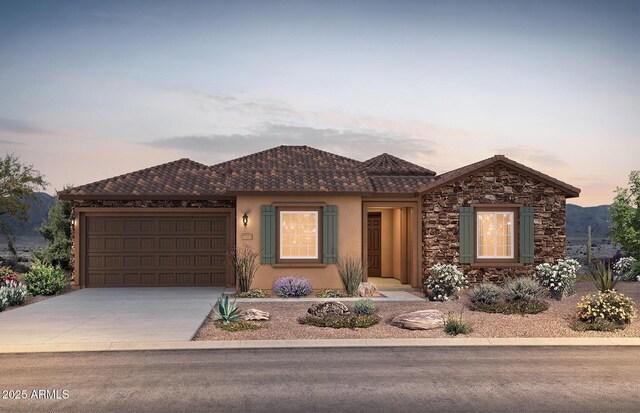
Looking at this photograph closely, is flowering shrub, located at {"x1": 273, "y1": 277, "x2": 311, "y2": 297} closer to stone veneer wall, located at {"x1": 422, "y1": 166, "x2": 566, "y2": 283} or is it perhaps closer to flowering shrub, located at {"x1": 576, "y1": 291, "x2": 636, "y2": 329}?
stone veneer wall, located at {"x1": 422, "y1": 166, "x2": 566, "y2": 283}

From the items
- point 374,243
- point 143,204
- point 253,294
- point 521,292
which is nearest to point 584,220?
point 374,243

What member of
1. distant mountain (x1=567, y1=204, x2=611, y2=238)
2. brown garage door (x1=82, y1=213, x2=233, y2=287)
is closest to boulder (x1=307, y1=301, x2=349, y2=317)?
brown garage door (x1=82, y1=213, x2=233, y2=287)

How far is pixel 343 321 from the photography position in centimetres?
1227

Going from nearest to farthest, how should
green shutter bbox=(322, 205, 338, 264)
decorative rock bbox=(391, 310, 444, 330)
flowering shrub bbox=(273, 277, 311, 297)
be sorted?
1. decorative rock bbox=(391, 310, 444, 330)
2. flowering shrub bbox=(273, 277, 311, 297)
3. green shutter bbox=(322, 205, 338, 264)

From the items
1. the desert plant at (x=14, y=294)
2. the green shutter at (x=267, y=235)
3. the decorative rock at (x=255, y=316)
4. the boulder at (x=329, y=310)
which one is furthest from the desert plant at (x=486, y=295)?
the desert plant at (x=14, y=294)

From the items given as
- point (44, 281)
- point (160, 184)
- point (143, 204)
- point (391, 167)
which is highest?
point (391, 167)

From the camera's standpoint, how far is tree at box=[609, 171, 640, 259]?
2307 cm

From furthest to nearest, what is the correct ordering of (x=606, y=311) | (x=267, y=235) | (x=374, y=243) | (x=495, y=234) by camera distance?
(x=374, y=243) < (x=495, y=234) < (x=267, y=235) < (x=606, y=311)

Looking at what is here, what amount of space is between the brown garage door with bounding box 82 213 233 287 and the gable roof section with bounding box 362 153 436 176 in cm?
633

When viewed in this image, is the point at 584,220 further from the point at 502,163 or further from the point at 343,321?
the point at 343,321

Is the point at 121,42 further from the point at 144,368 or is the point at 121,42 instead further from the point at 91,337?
the point at 144,368

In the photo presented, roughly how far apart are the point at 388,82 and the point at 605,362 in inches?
560

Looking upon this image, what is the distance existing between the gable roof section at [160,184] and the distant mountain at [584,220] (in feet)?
297

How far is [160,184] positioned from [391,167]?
9005 mm
